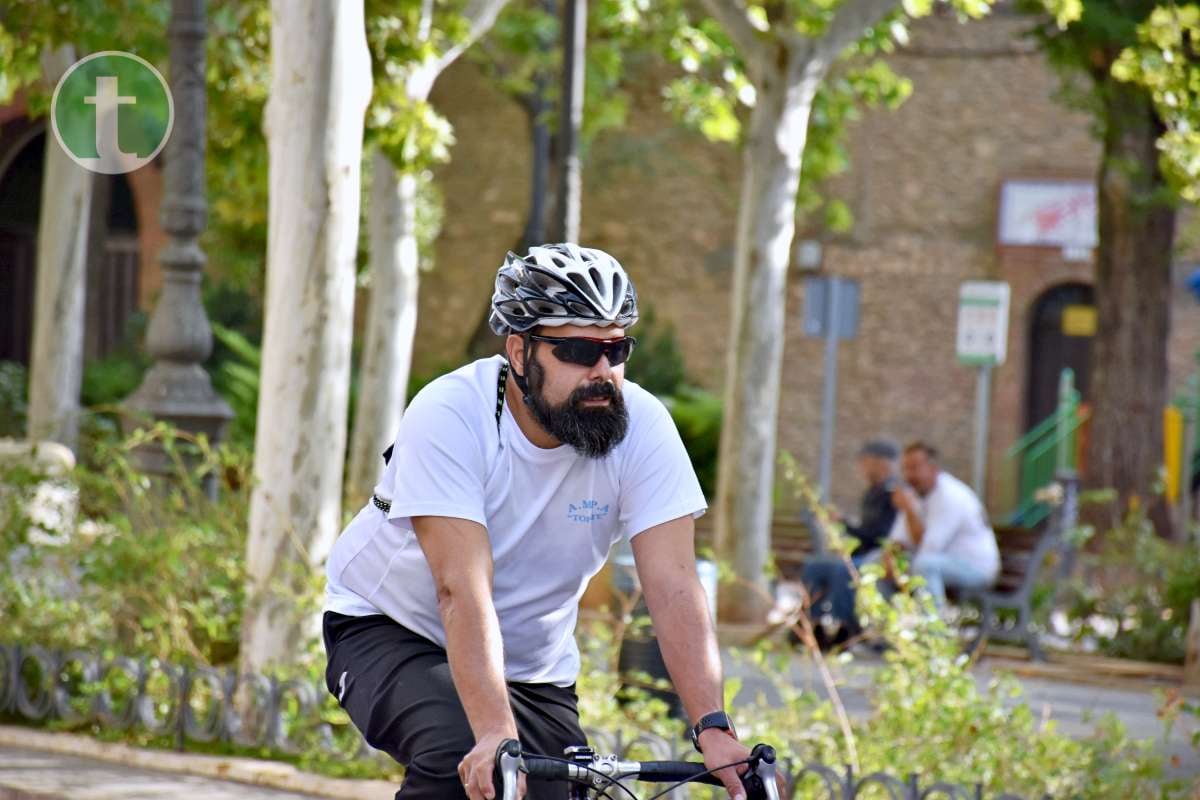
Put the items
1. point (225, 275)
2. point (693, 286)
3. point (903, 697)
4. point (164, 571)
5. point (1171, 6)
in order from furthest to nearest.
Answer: point (693, 286) → point (225, 275) → point (1171, 6) → point (164, 571) → point (903, 697)

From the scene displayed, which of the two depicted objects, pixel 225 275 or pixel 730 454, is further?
pixel 225 275

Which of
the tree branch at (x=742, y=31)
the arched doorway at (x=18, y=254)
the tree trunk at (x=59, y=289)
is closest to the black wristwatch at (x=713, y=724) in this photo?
the tree branch at (x=742, y=31)

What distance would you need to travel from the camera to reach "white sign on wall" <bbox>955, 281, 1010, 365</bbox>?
58.1 ft

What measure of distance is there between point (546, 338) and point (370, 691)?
2.44ft

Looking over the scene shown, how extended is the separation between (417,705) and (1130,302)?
1353cm

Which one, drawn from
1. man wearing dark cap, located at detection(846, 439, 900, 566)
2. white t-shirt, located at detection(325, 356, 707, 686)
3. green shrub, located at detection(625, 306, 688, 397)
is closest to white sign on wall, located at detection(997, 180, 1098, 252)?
green shrub, located at detection(625, 306, 688, 397)

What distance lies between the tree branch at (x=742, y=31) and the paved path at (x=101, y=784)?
24.5ft

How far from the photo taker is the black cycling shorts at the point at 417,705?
349 cm

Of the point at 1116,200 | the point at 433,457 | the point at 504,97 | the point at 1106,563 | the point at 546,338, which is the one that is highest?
the point at 504,97

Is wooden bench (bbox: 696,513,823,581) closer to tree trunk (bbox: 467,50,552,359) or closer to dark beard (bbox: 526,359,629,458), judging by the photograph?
tree trunk (bbox: 467,50,552,359)

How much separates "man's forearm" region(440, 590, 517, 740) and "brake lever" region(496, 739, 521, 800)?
11 centimetres

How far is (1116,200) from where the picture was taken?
16016mm

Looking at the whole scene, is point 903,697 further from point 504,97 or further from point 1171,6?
point 504,97

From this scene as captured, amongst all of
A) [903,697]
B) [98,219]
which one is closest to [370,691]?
[903,697]
